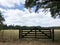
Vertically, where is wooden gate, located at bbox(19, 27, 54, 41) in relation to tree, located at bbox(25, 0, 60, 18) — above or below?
below

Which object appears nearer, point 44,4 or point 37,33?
point 44,4

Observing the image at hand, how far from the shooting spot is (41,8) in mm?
17500

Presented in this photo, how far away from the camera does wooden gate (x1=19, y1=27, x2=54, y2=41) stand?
18094 mm

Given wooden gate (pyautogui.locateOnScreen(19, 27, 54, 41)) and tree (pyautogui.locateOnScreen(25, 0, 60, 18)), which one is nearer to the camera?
tree (pyautogui.locateOnScreen(25, 0, 60, 18))

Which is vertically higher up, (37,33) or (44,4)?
(44,4)

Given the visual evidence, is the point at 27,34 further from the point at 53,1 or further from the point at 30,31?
the point at 53,1

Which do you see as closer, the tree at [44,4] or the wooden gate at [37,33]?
the tree at [44,4]

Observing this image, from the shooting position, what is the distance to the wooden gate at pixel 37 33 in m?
18.1

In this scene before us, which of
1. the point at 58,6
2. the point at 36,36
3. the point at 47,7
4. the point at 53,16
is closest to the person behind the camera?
the point at 58,6

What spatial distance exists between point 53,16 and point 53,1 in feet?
13.7

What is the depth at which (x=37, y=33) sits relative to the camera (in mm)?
18594

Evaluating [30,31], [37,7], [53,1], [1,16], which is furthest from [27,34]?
[1,16]

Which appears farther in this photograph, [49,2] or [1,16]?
[1,16]

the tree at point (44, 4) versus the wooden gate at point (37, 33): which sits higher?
the tree at point (44, 4)
